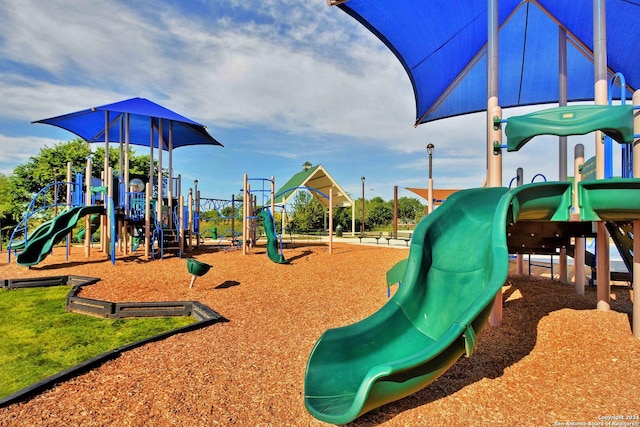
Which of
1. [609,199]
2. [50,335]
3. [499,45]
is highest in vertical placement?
[499,45]

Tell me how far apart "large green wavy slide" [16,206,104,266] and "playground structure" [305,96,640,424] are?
416 inches

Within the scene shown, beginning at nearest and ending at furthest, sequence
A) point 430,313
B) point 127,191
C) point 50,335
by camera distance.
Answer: point 430,313
point 50,335
point 127,191

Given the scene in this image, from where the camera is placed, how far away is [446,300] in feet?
12.3

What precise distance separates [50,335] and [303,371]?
412 centimetres

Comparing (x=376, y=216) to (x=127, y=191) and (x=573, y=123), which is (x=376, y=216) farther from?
(x=573, y=123)

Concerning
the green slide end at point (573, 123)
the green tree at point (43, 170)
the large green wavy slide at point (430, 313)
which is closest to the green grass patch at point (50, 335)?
the large green wavy slide at point (430, 313)

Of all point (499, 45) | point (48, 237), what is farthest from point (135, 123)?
point (499, 45)

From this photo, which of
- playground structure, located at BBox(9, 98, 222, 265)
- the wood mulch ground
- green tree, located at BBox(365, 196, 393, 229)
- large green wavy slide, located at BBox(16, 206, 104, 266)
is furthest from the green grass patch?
green tree, located at BBox(365, 196, 393, 229)

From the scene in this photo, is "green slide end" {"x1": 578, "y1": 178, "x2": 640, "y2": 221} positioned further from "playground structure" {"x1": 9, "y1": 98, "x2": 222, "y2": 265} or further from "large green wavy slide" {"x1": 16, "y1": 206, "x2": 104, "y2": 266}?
"large green wavy slide" {"x1": 16, "y1": 206, "x2": 104, "y2": 266}

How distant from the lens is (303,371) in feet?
12.9

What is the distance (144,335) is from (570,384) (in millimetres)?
5478

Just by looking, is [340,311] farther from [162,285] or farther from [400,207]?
[400,207]

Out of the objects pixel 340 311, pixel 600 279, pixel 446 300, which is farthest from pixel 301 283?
pixel 600 279

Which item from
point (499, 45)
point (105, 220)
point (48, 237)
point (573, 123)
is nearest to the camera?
point (573, 123)
